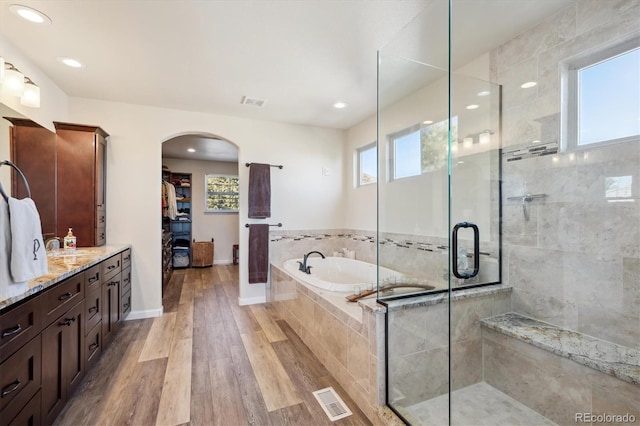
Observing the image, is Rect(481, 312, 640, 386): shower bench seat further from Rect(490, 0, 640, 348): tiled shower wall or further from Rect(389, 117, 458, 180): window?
Rect(389, 117, 458, 180): window

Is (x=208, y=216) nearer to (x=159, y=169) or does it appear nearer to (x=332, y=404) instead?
(x=159, y=169)

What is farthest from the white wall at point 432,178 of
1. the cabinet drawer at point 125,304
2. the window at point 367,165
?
the cabinet drawer at point 125,304

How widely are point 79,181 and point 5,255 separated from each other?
7.09ft

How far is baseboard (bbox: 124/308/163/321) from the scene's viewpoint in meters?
3.34

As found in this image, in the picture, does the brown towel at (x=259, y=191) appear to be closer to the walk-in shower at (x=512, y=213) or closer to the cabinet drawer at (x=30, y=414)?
the walk-in shower at (x=512, y=213)

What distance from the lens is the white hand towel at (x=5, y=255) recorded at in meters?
1.15

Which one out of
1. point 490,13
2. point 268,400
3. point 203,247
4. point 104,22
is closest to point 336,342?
point 268,400

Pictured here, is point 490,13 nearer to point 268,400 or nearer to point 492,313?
point 492,313

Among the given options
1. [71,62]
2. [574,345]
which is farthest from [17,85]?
[574,345]

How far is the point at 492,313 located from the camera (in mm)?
2145

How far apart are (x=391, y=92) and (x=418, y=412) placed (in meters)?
2.35

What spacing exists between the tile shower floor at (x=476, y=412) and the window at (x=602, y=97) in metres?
1.71

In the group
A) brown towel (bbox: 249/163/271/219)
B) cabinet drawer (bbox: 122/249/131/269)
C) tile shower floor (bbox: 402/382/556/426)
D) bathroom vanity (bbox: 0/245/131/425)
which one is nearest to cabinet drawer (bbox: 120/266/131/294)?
cabinet drawer (bbox: 122/249/131/269)

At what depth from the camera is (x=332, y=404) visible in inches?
72.7
